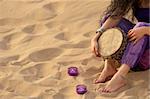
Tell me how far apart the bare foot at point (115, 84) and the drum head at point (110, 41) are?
0.52ft

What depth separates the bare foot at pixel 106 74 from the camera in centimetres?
303

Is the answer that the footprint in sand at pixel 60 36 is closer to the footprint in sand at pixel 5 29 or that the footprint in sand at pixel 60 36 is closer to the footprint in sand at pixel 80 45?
the footprint in sand at pixel 80 45

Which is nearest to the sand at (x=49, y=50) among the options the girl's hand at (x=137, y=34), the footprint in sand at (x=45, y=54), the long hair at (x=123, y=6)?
the footprint in sand at (x=45, y=54)

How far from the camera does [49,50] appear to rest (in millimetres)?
3494

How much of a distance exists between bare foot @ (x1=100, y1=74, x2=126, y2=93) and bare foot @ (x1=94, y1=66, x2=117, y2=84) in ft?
0.38

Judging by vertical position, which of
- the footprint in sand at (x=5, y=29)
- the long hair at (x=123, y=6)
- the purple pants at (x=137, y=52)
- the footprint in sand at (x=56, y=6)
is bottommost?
the purple pants at (x=137, y=52)

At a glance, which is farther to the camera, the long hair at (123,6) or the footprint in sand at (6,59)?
the footprint in sand at (6,59)

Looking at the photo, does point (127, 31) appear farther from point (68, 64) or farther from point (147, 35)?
point (68, 64)

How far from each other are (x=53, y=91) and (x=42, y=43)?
749 mm

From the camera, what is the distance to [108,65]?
306cm

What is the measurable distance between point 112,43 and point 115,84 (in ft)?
0.88

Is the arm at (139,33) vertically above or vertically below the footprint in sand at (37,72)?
above

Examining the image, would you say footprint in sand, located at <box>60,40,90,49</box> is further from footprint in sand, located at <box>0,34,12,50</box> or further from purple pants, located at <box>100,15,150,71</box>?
purple pants, located at <box>100,15,150,71</box>

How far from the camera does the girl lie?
9.45 ft
